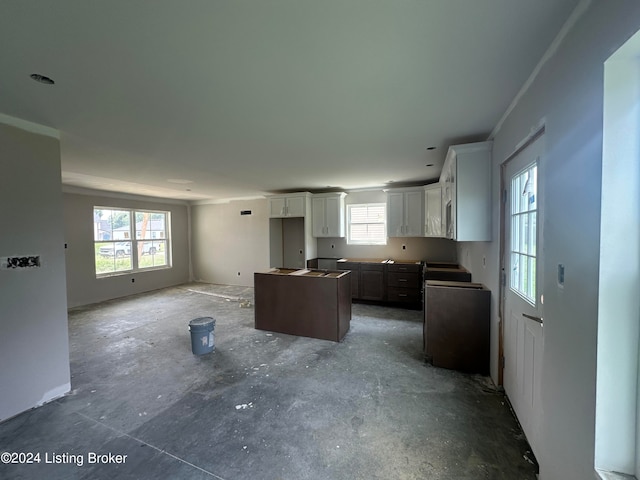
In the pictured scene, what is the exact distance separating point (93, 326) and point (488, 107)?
6.09m

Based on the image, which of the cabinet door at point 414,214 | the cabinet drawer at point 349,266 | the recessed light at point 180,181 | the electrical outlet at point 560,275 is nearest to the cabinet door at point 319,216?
the cabinet drawer at point 349,266

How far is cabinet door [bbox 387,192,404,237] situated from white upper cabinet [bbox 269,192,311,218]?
5.91 ft

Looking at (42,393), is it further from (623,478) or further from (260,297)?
(623,478)

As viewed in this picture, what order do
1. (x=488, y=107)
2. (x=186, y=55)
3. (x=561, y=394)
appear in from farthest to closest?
1. (x=488, y=107)
2. (x=186, y=55)
3. (x=561, y=394)

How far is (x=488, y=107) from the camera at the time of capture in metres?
2.06

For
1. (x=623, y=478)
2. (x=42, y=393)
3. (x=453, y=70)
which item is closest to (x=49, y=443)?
(x=42, y=393)

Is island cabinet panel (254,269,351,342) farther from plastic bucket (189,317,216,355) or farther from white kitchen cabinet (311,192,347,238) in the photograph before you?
white kitchen cabinet (311,192,347,238)

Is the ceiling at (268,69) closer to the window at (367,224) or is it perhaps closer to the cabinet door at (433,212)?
the cabinet door at (433,212)

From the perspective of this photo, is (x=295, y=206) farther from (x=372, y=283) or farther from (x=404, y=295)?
(x=404, y=295)

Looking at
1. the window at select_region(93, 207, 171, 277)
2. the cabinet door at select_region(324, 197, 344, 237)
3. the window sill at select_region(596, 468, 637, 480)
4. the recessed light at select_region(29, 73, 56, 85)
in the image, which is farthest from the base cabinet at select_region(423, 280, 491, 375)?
the window at select_region(93, 207, 171, 277)

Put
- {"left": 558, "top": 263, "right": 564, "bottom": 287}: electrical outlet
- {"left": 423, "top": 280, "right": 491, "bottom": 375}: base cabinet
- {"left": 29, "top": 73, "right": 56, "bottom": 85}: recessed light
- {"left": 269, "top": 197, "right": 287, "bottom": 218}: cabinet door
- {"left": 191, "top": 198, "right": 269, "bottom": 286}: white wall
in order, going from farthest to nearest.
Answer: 1. {"left": 191, "top": 198, "right": 269, "bottom": 286}: white wall
2. {"left": 269, "top": 197, "right": 287, "bottom": 218}: cabinet door
3. {"left": 423, "top": 280, "right": 491, "bottom": 375}: base cabinet
4. {"left": 29, "top": 73, "right": 56, "bottom": 85}: recessed light
5. {"left": 558, "top": 263, "right": 564, "bottom": 287}: electrical outlet

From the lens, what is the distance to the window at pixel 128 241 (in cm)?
592

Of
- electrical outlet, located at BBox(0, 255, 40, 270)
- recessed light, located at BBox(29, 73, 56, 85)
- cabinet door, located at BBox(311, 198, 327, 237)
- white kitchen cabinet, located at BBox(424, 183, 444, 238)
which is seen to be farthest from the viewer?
cabinet door, located at BBox(311, 198, 327, 237)

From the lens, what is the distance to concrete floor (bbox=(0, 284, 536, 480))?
1.69 m
